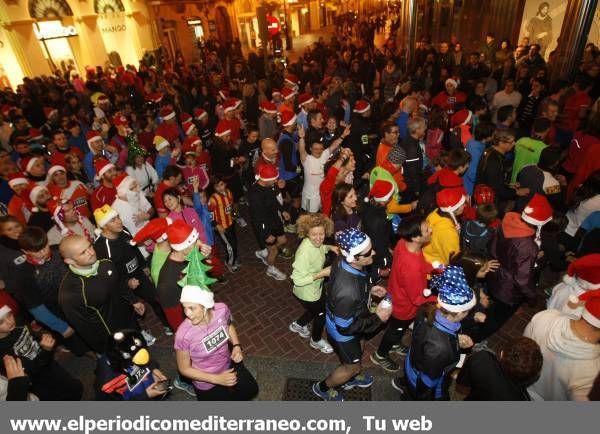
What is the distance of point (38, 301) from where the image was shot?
3.86 metres

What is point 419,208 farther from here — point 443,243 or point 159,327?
point 159,327

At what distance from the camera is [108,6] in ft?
70.8

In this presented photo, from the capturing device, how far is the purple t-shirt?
9.47 feet

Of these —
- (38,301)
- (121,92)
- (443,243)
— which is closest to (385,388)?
(443,243)

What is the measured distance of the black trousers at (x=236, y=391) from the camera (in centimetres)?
320

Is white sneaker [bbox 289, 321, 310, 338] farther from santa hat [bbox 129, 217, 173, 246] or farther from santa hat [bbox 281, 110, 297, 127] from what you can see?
santa hat [bbox 281, 110, 297, 127]

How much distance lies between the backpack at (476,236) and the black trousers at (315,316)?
1845 mm

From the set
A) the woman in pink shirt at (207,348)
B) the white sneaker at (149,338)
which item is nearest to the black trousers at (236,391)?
the woman in pink shirt at (207,348)

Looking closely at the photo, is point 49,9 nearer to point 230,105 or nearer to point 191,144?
point 230,105

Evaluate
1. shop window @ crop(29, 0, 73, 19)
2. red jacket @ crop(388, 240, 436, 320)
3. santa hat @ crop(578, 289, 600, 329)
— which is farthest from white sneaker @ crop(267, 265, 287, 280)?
shop window @ crop(29, 0, 73, 19)

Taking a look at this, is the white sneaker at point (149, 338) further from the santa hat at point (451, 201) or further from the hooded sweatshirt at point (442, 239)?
the santa hat at point (451, 201)

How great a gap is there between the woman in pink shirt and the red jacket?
180 cm

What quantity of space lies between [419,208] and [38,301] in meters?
4.87

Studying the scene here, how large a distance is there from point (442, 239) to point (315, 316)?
1.79m
